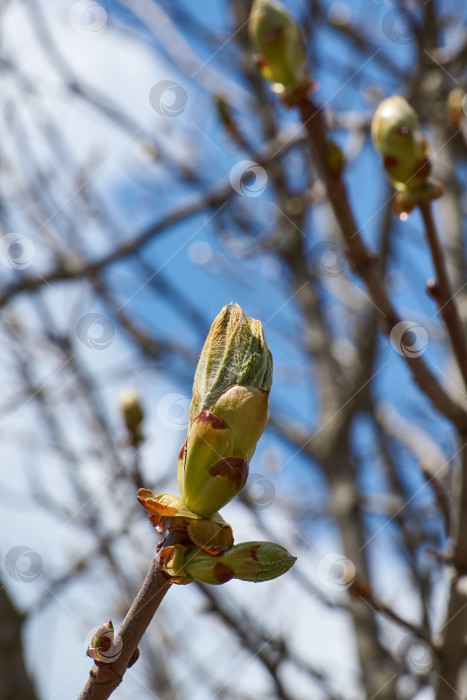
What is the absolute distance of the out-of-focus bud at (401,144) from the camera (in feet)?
3.07

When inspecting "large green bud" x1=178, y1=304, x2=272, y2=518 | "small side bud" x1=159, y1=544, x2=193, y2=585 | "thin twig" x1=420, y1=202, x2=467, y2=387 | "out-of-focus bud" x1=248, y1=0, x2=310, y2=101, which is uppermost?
"out-of-focus bud" x1=248, y1=0, x2=310, y2=101

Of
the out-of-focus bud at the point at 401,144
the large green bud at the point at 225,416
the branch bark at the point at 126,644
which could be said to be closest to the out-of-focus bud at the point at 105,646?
the branch bark at the point at 126,644

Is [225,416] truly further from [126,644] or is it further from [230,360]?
[126,644]

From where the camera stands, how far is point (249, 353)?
0.62m

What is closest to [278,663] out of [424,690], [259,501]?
[424,690]

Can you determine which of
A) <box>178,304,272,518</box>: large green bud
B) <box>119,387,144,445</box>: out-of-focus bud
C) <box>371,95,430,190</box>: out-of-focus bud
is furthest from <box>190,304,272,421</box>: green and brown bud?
<box>119,387,144,445</box>: out-of-focus bud

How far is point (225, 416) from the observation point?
1.98 feet

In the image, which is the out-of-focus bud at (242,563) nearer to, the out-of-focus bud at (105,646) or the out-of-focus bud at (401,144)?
the out-of-focus bud at (105,646)

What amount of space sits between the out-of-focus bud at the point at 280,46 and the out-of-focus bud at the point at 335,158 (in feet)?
0.27

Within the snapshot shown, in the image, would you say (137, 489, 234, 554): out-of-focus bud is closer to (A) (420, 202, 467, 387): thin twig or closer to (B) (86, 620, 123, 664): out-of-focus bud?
(B) (86, 620, 123, 664): out-of-focus bud

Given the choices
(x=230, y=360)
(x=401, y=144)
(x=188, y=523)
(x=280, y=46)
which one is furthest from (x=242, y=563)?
(x=280, y=46)

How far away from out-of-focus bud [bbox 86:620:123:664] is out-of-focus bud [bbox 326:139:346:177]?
70 centimetres

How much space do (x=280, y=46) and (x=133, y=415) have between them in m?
0.65

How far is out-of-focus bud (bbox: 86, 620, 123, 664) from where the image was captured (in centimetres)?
54
